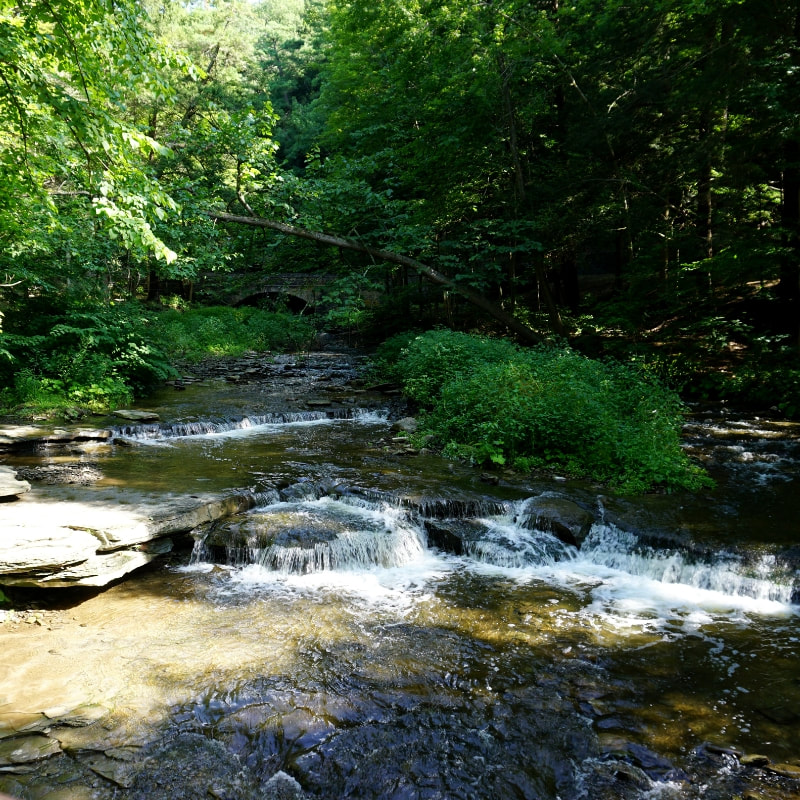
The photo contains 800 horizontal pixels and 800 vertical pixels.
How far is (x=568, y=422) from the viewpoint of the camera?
27.7 feet

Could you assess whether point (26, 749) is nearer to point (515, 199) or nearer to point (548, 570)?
point (548, 570)

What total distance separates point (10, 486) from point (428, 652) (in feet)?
17.6

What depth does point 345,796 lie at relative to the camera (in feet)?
9.68

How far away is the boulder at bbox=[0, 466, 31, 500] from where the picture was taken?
6143mm

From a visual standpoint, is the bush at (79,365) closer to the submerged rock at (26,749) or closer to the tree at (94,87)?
the tree at (94,87)

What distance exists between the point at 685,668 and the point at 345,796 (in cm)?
269

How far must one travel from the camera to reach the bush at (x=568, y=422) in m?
7.95

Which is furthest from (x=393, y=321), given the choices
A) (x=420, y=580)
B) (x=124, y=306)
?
(x=420, y=580)

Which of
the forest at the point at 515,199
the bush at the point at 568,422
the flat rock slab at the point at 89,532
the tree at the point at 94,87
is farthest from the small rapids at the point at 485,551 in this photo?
the tree at the point at 94,87

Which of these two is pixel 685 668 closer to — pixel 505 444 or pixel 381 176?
pixel 505 444

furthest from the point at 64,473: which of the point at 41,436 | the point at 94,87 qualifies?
the point at 94,87

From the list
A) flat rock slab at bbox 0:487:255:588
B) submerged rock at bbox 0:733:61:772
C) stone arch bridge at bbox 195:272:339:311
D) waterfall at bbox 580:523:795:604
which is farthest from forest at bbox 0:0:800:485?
stone arch bridge at bbox 195:272:339:311

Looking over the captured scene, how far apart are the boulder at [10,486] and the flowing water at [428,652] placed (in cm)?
73

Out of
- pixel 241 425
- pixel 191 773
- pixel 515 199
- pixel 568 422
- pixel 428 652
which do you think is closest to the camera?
pixel 191 773
